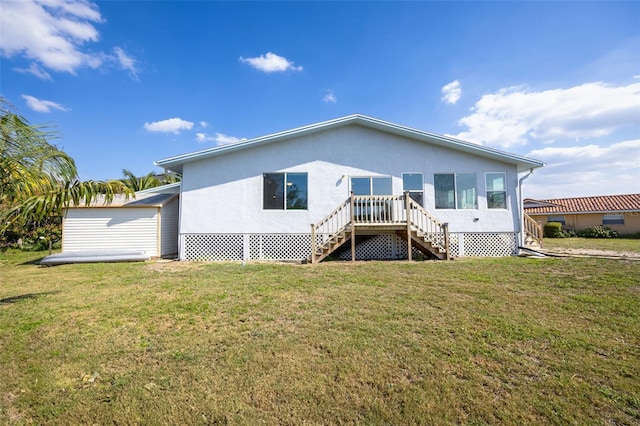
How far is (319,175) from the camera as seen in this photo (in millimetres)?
11188

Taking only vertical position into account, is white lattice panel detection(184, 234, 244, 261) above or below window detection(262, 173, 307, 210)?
below

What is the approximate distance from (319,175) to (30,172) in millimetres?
8511

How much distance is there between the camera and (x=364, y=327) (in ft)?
13.0

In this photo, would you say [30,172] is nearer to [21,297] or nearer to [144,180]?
[21,297]

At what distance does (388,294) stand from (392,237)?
5.96 m

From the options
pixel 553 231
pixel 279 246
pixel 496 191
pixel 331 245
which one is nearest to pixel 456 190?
pixel 496 191

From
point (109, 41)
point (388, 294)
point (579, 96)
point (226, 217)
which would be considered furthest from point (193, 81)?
point (579, 96)

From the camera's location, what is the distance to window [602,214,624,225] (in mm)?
22125

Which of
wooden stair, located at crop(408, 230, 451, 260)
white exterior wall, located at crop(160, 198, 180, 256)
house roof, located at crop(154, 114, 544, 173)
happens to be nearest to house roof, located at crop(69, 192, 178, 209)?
white exterior wall, located at crop(160, 198, 180, 256)

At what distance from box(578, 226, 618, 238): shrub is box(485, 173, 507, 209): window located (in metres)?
16.7

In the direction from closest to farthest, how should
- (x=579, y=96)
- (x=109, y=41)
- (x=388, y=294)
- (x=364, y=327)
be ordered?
(x=364, y=327) → (x=388, y=294) → (x=109, y=41) → (x=579, y=96)

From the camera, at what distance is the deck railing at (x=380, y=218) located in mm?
9758

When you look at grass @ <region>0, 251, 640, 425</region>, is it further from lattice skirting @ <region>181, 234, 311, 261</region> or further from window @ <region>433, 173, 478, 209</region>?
window @ <region>433, 173, 478, 209</region>

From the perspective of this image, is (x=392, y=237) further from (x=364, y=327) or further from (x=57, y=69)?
(x=57, y=69)
